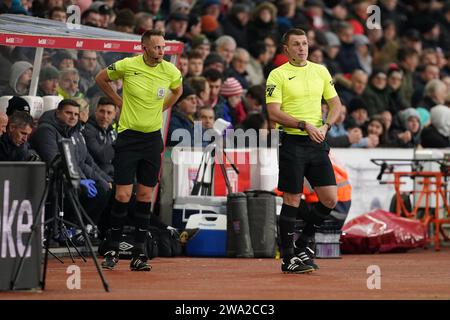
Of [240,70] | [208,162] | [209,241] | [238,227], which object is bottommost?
[209,241]

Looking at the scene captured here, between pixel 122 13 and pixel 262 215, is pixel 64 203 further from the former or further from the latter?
pixel 122 13

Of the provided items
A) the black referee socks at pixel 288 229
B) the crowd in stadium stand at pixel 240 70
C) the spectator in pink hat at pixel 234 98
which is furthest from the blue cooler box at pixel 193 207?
the black referee socks at pixel 288 229

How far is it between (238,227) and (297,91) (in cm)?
400

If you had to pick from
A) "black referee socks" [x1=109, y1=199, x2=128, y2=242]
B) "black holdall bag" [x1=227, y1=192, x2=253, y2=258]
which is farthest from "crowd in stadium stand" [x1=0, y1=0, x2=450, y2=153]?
"black referee socks" [x1=109, y1=199, x2=128, y2=242]

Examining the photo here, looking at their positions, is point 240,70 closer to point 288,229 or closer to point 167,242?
point 167,242

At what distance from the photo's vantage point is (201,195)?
18812 mm

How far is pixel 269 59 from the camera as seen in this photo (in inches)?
935

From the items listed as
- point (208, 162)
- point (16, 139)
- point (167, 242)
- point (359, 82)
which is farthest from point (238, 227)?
point (359, 82)

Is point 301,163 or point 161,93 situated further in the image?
point 161,93

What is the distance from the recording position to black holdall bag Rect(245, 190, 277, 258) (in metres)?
17.6

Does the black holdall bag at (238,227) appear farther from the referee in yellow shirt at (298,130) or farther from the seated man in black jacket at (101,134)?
the referee in yellow shirt at (298,130)

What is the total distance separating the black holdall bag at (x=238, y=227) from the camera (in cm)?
1761

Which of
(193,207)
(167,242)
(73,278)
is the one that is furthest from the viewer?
(193,207)
